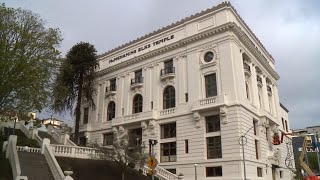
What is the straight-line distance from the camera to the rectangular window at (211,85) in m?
37.5

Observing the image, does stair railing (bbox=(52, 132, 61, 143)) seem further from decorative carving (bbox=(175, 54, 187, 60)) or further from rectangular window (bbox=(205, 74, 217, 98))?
rectangular window (bbox=(205, 74, 217, 98))

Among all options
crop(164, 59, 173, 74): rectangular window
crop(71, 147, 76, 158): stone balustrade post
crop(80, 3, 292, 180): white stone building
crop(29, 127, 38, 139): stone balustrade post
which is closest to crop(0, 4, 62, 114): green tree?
crop(71, 147, 76, 158): stone balustrade post

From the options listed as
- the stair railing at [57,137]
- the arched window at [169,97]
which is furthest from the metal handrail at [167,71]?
the stair railing at [57,137]

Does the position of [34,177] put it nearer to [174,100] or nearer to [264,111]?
[174,100]

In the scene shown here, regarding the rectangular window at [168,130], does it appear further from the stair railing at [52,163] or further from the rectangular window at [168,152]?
the stair railing at [52,163]

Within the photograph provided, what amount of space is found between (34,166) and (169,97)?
20.6m

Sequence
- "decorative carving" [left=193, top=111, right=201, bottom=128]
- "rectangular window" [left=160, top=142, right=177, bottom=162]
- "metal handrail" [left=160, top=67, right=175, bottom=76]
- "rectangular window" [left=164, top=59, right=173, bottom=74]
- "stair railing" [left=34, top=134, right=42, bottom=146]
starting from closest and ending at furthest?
"stair railing" [left=34, top=134, right=42, bottom=146] → "decorative carving" [left=193, top=111, right=201, bottom=128] → "rectangular window" [left=160, top=142, right=177, bottom=162] → "metal handrail" [left=160, top=67, right=175, bottom=76] → "rectangular window" [left=164, top=59, right=173, bottom=74]

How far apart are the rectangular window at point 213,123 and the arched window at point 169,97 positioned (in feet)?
18.9

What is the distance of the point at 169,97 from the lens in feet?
137

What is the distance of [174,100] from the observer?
4091 cm

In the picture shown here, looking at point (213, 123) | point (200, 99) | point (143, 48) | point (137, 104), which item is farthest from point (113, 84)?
point (213, 123)

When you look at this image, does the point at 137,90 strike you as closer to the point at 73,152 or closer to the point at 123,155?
the point at 73,152

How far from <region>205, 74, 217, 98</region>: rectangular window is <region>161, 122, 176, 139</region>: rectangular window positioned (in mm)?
5761

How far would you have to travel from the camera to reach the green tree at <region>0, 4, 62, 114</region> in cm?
2378
